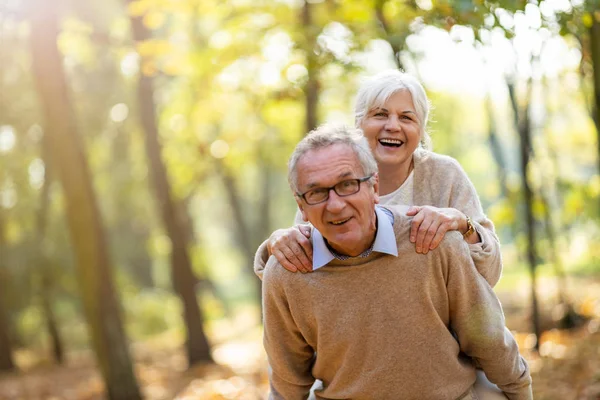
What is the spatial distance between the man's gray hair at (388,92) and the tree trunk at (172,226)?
9.16 metres

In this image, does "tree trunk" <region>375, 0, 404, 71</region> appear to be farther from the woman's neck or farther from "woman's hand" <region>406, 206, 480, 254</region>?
"woman's hand" <region>406, 206, 480, 254</region>

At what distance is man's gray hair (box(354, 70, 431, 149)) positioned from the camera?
3199mm

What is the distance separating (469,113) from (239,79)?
22217 mm

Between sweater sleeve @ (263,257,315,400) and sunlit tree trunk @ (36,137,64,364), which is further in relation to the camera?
sunlit tree trunk @ (36,137,64,364)

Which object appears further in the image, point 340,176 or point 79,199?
point 79,199

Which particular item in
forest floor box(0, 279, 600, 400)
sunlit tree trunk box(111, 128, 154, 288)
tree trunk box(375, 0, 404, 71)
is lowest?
forest floor box(0, 279, 600, 400)

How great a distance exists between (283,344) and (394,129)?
1.01 meters

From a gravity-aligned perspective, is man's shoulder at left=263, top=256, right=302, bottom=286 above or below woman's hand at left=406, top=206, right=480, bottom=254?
below

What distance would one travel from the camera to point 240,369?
11773 mm

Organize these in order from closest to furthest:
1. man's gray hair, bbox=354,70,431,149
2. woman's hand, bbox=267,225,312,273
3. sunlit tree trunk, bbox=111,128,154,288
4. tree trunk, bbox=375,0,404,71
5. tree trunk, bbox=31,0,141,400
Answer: woman's hand, bbox=267,225,312,273
man's gray hair, bbox=354,70,431,149
tree trunk, bbox=375,0,404,71
tree trunk, bbox=31,0,141,400
sunlit tree trunk, bbox=111,128,154,288

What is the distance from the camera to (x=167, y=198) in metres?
12.2

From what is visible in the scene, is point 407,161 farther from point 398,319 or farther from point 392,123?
point 398,319

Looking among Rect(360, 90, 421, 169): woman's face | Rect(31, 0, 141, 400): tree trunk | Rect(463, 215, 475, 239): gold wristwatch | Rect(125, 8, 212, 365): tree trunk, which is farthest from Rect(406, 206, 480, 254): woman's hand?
Rect(125, 8, 212, 365): tree trunk

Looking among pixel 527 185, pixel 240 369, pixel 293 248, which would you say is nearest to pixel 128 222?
pixel 240 369
